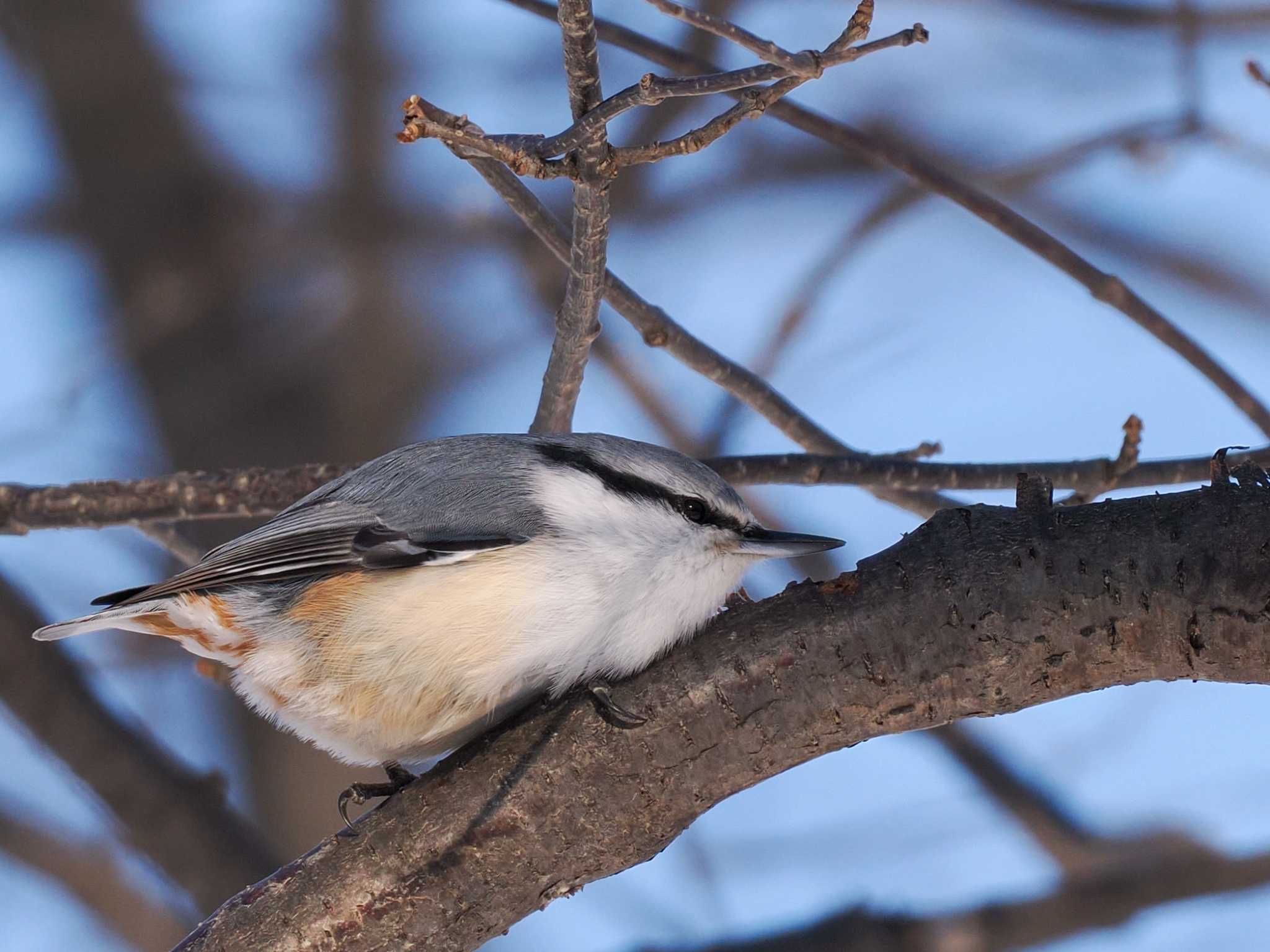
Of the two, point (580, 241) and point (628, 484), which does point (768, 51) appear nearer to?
point (580, 241)

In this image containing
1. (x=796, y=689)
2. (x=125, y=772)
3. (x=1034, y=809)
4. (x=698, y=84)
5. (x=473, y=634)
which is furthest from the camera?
(x=1034, y=809)

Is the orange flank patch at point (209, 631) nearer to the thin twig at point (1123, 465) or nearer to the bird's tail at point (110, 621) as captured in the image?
the bird's tail at point (110, 621)

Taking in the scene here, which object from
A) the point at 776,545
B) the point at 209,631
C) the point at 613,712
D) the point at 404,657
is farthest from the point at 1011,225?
the point at 209,631

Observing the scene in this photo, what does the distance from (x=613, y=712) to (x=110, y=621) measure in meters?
0.98

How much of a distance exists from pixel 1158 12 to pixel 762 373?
148cm

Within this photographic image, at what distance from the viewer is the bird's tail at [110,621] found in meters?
1.99

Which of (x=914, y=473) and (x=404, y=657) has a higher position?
(x=914, y=473)

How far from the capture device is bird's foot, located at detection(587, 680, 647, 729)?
5.13 ft

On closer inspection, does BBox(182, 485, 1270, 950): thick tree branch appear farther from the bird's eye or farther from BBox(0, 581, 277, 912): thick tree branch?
BBox(0, 581, 277, 912): thick tree branch

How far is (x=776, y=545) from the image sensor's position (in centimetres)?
197

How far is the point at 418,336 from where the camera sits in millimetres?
4477

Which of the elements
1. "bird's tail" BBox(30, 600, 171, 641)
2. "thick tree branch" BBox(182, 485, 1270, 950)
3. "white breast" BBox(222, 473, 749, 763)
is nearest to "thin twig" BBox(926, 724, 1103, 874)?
"white breast" BBox(222, 473, 749, 763)

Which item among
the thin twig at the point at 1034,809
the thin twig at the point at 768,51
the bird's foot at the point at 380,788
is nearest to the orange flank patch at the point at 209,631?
the bird's foot at the point at 380,788

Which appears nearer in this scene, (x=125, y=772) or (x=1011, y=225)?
(x=1011, y=225)
